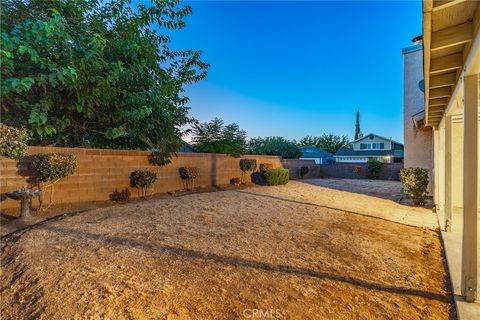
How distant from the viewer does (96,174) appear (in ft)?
25.7

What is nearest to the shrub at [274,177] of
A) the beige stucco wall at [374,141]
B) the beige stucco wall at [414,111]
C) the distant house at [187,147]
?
the distant house at [187,147]

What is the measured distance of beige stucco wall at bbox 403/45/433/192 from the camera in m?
10.8

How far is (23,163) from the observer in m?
6.23

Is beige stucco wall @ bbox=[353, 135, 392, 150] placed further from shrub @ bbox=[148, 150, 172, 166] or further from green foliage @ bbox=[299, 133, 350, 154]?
shrub @ bbox=[148, 150, 172, 166]

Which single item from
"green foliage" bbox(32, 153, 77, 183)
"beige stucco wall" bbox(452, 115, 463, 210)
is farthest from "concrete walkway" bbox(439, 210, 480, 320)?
"green foliage" bbox(32, 153, 77, 183)

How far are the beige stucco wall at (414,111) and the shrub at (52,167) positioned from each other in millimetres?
12266

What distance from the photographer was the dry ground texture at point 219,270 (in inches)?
97.7

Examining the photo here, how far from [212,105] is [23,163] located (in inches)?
528

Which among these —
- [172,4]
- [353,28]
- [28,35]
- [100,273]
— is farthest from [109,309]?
[353,28]

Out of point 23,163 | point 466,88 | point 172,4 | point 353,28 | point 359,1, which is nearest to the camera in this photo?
point 466,88

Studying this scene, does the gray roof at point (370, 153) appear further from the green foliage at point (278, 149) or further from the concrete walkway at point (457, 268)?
the concrete walkway at point (457, 268)

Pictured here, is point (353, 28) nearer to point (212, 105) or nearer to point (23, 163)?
point (212, 105)

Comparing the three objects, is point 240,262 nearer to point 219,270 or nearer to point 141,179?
point 219,270

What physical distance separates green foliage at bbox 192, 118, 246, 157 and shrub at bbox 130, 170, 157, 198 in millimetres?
4754
